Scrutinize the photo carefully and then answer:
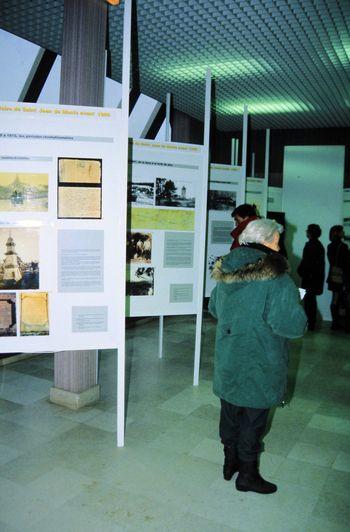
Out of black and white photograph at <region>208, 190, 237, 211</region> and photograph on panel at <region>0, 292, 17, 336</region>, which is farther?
black and white photograph at <region>208, 190, 237, 211</region>

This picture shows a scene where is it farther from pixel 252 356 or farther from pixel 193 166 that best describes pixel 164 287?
pixel 252 356

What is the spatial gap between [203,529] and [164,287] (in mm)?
2127

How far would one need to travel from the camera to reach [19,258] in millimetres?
2604

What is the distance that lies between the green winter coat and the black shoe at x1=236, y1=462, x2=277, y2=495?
40 cm

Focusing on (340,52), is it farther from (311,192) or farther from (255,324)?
(255,324)

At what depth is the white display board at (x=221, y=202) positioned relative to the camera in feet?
15.5

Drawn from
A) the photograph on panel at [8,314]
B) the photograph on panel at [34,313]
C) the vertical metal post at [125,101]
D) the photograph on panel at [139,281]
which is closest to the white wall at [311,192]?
the photograph on panel at [139,281]

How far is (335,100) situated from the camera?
20.0ft

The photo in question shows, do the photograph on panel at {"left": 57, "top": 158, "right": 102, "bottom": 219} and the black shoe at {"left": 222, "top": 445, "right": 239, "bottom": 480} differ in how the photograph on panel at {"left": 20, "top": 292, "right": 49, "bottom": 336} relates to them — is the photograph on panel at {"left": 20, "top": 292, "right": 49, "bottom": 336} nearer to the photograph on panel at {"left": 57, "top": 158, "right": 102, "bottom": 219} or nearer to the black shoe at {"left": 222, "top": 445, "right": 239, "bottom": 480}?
the photograph on panel at {"left": 57, "top": 158, "right": 102, "bottom": 219}

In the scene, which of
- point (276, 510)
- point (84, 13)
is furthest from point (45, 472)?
point (84, 13)

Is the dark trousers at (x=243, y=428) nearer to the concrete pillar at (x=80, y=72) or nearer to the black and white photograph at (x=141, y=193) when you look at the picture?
the concrete pillar at (x=80, y=72)

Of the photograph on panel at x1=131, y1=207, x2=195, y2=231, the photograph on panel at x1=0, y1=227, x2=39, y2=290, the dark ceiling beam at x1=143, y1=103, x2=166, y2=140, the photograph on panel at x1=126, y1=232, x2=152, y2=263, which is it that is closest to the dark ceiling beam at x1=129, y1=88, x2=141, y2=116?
the dark ceiling beam at x1=143, y1=103, x2=166, y2=140

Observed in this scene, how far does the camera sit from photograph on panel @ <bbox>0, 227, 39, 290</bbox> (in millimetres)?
2570

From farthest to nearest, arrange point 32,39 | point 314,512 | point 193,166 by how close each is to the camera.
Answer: point 32,39, point 193,166, point 314,512
